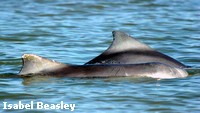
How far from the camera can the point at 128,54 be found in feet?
41.8

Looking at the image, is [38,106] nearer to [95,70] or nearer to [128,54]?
Answer: [95,70]

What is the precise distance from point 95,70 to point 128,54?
1.19m

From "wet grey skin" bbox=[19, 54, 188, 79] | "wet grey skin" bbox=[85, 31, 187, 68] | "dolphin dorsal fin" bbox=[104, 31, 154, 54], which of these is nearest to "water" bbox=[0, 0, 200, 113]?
"wet grey skin" bbox=[19, 54, 188, 79]

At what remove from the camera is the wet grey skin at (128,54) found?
41.3ft

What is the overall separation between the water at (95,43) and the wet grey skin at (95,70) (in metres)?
0.12

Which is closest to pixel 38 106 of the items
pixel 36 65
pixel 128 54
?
pixel 36 65

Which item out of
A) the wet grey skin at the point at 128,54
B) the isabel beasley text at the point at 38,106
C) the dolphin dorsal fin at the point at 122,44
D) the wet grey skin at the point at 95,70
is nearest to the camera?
the isabel beasley text at the point at 38,106

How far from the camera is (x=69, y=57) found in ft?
47.4

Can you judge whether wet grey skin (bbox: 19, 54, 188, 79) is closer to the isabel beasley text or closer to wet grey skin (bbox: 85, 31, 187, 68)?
wet grey skin (bbox: 85, 31, 187, 68)

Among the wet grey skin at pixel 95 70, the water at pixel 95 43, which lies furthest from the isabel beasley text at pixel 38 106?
the wet grey skin at pixel 95 70

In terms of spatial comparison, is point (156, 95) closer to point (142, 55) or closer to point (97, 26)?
point (142, 55)

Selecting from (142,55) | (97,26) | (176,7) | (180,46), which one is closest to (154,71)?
(142,55)

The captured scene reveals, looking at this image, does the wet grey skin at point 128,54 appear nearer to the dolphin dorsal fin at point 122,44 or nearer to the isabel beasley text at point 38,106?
the dolphin dorsal fin at point 122,44

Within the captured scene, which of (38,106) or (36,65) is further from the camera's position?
(36,65)
